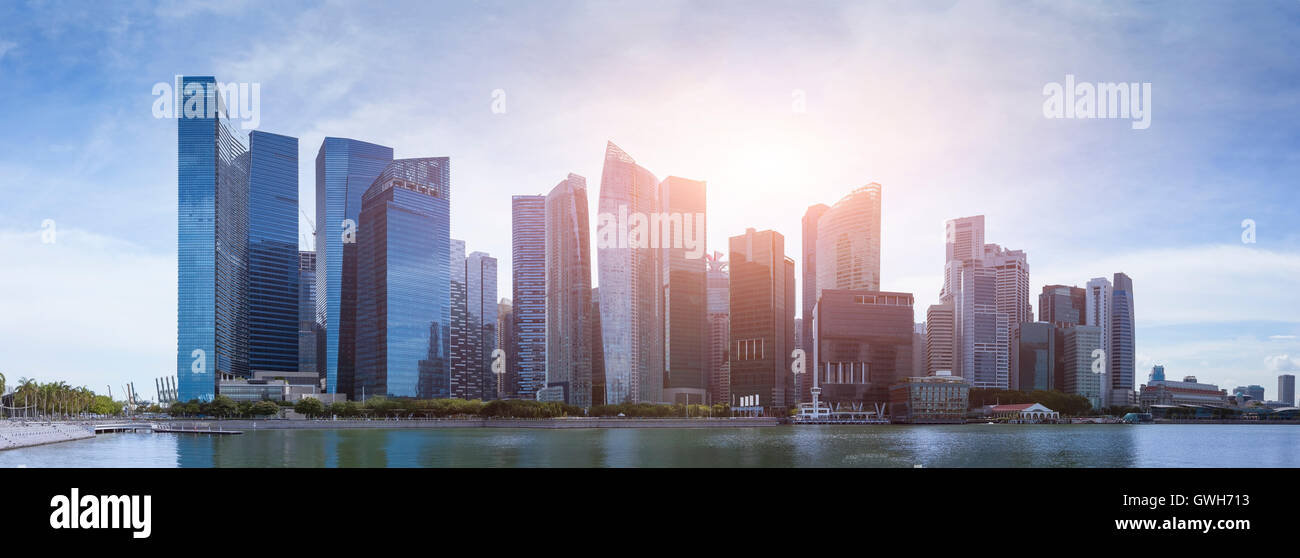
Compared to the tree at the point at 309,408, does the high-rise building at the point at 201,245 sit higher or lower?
higher

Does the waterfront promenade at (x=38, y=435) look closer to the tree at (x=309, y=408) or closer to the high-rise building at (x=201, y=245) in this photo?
the tree at (x=309, y=408)

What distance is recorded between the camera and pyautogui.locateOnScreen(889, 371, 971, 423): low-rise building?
186250 millimetres

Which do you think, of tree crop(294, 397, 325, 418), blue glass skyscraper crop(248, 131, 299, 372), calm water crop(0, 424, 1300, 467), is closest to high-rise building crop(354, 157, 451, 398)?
blue glass skyscraper crop(248, 131, 299, 372)

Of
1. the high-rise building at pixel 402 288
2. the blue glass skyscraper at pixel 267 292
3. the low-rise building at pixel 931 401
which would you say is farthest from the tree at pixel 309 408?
the low-rise building at pixel 931 401

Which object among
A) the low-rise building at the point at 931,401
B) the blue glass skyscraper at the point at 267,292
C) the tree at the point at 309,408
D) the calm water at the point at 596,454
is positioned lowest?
the low-rise building at the point at 931,401

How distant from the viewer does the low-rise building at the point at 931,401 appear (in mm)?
186250

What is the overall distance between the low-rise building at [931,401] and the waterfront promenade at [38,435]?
15102 centimetres

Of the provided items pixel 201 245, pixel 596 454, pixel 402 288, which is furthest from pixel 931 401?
pixel 201 245

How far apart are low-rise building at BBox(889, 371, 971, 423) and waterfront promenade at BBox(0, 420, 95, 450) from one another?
15102cm

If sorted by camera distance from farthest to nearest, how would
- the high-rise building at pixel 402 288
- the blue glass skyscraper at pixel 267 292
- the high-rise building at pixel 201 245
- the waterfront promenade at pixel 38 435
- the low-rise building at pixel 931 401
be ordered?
1. the blue glass skyscraper at pixel 267 292
2. the low-rise building at pixel 931 401
3. the high-rise building at pixel 402 288
4. the high-rise building at pixel 201 245
5. the waterfront promenade at pixel 38 435
